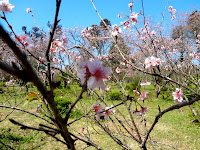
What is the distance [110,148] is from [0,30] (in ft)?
12.1

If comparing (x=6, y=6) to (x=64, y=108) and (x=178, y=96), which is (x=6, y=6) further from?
(x=64, y=108)

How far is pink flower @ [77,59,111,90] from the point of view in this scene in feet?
1.48

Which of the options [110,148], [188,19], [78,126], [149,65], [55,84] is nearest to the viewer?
[55,84]

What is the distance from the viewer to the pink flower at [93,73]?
45cm

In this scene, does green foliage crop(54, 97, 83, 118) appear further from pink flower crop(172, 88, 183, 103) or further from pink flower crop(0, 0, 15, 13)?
pink flower crop(0, 0, 15, 13)

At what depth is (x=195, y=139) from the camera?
3768 mm

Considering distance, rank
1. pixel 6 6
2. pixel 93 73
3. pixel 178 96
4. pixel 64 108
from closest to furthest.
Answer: pixel 93 73 → pixel 6 6 → pixel 178 96 → pixel 64 108

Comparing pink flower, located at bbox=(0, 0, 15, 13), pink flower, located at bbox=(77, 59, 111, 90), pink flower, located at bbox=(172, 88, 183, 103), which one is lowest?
pink flower, located at bbox=(77, 59, 111, 90)

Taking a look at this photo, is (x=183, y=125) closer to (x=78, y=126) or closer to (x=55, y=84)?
(x=78, y=126)

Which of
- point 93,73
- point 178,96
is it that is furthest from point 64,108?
point 93,73

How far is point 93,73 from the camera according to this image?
0.46 metres

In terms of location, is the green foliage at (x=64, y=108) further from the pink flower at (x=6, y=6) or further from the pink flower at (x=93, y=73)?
the pink flower at (x=93, y=73)

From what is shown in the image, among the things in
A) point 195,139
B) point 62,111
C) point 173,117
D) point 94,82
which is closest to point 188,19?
point 173,117

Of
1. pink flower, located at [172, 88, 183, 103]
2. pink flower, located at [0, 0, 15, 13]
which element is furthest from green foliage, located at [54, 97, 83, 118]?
pink flower, located at [0, 0, 15, 13]
